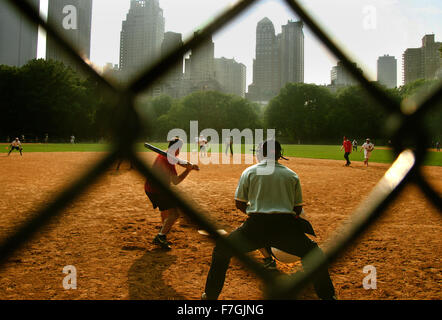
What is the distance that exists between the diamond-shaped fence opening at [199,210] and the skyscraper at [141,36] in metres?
0.10

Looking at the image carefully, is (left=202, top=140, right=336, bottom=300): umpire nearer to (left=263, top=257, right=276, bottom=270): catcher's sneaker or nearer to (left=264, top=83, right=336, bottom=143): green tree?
(left=263, top=257, right=276, bottom=270): catcher's sneaker

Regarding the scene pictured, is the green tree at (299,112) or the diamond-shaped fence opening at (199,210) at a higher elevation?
the green tree at (299,112)

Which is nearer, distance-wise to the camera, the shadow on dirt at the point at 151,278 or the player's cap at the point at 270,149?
the player's cap at the point at 270,149

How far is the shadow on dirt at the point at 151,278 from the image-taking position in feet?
11.2

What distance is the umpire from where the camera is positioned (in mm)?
2861

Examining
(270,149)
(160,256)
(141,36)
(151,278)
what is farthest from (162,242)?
(141,36)

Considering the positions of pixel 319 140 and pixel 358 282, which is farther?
pixel 319 140

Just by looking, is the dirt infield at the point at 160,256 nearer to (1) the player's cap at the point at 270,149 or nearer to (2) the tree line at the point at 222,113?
(1) the player's cap at the point at 270,149

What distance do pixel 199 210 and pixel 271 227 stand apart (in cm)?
217

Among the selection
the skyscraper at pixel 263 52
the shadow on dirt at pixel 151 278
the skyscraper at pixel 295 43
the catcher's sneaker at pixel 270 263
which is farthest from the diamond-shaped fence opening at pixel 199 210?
the catcher's sneaker at pixel 270 263

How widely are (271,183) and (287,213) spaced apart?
12.6 inches

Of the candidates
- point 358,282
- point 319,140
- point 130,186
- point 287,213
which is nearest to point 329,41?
point 287,213
